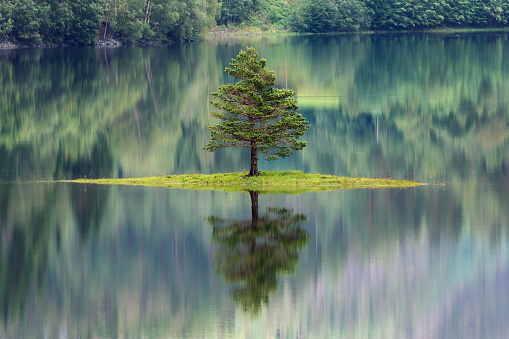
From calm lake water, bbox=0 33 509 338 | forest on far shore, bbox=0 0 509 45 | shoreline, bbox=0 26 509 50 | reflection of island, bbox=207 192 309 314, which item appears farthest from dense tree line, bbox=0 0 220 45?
reflection of island, bbox=207 192 309 314

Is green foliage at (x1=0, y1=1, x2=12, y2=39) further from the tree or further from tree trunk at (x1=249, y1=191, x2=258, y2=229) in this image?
tree trunk at (x1=249, y1=191, x2=258, y2=229)

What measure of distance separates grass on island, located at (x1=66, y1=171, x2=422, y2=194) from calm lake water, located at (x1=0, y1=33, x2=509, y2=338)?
1223 mm

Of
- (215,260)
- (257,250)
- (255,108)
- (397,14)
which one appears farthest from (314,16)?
(215,260)

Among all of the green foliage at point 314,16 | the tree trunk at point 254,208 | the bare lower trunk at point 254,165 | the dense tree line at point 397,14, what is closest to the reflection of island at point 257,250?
A: the tree trunk at point 254,208

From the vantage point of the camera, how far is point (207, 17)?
159 meters

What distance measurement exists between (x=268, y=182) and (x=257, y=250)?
9.80 metres

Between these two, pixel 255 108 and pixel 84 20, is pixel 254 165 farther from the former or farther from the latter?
pixel 84 20

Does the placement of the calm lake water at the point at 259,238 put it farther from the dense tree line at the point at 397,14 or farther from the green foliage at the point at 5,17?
the dense tree line at the point at 397,14

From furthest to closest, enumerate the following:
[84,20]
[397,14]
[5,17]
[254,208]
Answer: [397,14], [84,20], [5,17], [254,208]

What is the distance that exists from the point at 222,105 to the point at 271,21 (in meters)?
143

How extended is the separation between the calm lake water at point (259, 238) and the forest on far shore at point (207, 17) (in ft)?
238

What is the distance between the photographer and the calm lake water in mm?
26531

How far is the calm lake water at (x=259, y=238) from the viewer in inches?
1045

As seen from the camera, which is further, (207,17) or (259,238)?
(207,17)
